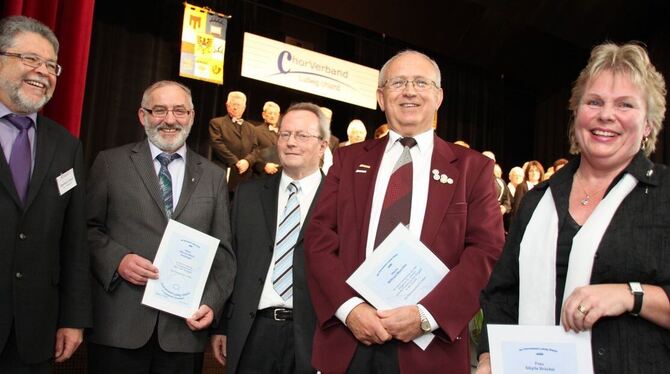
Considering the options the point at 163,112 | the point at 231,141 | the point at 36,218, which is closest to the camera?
the point at 36,218

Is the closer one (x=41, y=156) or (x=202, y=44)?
(x=41, y=156)

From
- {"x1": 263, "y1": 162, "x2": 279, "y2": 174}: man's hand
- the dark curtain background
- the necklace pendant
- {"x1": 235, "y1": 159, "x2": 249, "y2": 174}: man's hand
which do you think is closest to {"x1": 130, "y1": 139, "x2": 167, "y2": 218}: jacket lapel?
the necklace pendant

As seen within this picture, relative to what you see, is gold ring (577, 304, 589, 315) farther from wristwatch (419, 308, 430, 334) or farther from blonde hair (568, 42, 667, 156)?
wristwatch (419, 308, 430, 334)

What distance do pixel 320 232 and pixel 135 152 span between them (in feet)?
3.37

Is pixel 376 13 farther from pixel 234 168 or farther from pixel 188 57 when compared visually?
pixel 234 168

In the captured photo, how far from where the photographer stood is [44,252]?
224cm

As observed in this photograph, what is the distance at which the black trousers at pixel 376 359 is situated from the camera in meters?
2.03

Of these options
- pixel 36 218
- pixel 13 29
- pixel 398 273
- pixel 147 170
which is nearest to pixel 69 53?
pixel 147 170

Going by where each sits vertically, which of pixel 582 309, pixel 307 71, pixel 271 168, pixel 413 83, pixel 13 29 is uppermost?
pixel 307 71

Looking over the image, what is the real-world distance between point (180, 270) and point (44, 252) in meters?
0.54

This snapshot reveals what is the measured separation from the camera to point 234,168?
8.00 metres

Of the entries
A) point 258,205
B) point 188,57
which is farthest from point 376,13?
point 258,205

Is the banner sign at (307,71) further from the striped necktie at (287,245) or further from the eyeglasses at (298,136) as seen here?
the striped necktie at (287,245)

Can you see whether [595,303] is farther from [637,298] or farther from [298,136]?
[298,136]
